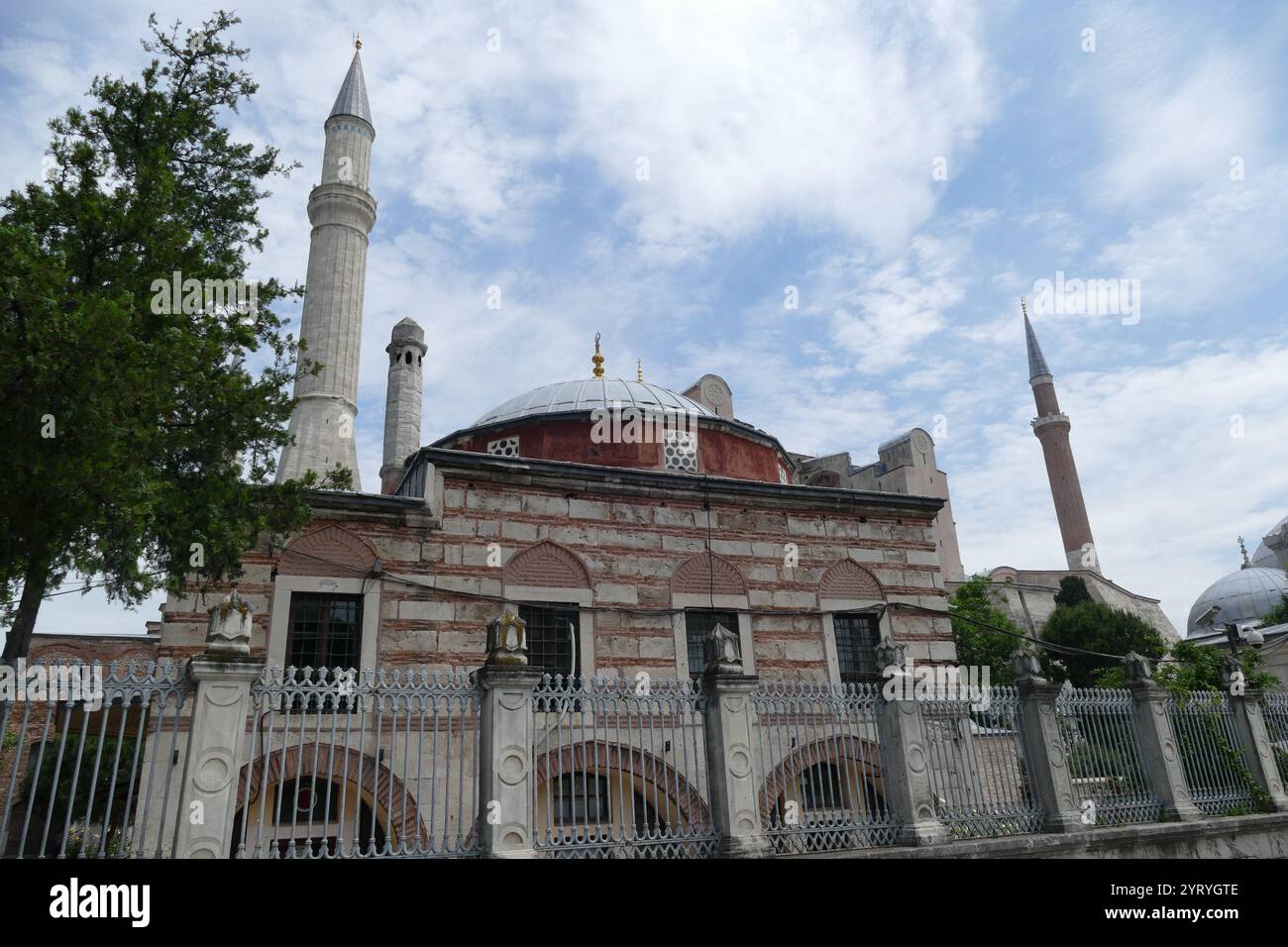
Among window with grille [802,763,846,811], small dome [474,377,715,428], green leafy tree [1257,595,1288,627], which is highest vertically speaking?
green leafy tree [1257,595,1288,627]

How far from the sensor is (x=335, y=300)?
23812 millimetres

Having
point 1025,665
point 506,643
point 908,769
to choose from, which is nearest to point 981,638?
point 1025,665

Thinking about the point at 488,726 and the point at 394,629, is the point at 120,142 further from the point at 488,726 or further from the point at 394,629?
the point at 488,726

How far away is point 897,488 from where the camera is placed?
1636 inches

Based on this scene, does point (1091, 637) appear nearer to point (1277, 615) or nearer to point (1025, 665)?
point (1277, 615)

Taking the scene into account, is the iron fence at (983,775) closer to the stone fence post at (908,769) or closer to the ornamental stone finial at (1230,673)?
the stone fence post at (908,769)

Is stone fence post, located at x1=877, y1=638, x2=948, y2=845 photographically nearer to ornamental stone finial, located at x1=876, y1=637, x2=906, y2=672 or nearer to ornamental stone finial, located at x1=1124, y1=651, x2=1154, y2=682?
ornamental stone finial, located at x1=876, y1=637, x2=906, y2=672

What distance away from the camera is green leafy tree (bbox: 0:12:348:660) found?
6609 millimetres

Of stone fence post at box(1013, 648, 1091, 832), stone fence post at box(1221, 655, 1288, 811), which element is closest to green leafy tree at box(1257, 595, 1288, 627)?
stone fence post at box(1221, 655, 1288, 811)

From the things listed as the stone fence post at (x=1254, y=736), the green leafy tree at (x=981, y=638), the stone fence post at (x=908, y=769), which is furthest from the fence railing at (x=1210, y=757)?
the green leafy tree at (x=981, y=638)

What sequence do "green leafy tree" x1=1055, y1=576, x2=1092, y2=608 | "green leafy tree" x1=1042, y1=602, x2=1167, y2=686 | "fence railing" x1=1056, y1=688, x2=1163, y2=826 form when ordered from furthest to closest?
"green leafy tree" x1=1055, y1=576, x2=1092, y2=608 → "green leafy tree" x1=1042, y1=602, x2=1167, y2=686 → "fence railing" x1=1056, y1=688, x2=1163, y2=826

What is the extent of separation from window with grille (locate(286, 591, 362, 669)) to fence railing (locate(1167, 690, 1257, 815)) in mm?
10736

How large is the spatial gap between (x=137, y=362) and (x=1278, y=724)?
50.1 ft
